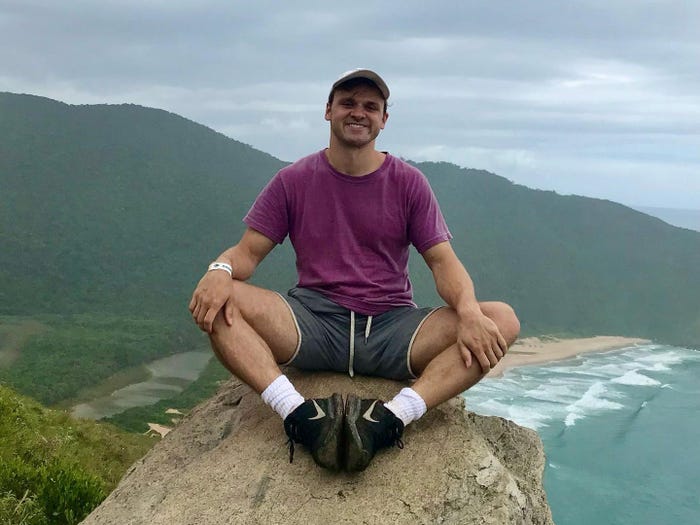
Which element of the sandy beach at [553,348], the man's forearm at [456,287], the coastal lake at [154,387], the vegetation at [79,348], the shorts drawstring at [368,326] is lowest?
the sandy beach at [553,348]

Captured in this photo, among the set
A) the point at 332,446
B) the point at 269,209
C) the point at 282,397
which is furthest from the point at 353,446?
the point at 269,209

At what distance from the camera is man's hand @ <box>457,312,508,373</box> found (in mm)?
4645

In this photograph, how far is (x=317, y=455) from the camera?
4.29 metres

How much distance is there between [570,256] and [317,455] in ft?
472

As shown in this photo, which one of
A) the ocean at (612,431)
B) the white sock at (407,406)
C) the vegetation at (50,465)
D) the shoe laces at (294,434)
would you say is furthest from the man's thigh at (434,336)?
the ocean at (612,431)

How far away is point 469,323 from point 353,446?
114 centimetres

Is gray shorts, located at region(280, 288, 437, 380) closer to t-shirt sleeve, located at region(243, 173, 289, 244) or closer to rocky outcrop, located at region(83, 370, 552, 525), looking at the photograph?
rocky outcrop, located at region(83, 370, 552, 525)

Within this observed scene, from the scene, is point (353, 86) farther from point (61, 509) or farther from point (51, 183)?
point (51, 183)

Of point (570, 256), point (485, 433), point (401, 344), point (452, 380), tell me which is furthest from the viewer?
point (570, 256)

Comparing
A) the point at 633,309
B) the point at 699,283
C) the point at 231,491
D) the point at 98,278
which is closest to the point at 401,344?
the point at 231,491

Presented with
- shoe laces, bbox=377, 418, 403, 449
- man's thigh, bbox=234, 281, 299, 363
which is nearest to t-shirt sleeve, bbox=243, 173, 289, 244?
man's thigh, bbox=234, 281, 299, 363

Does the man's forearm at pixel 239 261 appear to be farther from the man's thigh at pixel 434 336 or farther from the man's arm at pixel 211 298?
the man's thigh at pixel 434 336

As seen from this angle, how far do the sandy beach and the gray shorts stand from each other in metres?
80.4

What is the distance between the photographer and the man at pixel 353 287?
4754mm
